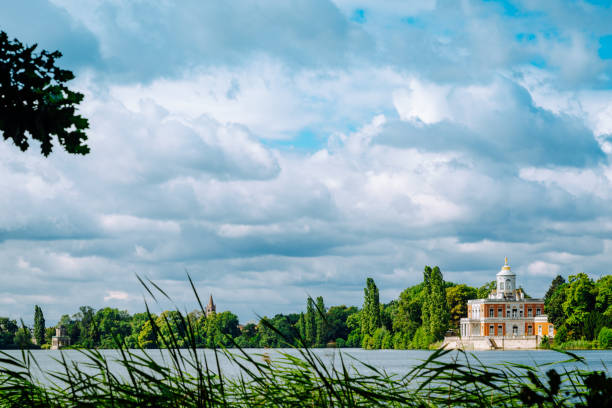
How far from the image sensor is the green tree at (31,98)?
14.5 feet

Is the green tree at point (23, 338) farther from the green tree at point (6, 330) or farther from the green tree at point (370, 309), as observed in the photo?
the green tree at point (370, 309)

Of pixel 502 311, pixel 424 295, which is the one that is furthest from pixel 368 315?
pixel 502 311

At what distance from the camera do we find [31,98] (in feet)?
14.6

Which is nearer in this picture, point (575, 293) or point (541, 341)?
point (575, 293)

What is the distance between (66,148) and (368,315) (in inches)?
3076

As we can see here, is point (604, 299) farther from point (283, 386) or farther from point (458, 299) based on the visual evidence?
point (283, 386)

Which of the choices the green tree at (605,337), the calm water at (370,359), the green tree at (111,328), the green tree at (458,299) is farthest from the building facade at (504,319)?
the green tree at (111,328)

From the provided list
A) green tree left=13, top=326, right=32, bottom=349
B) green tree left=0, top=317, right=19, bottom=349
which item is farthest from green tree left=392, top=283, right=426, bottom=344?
green tree left=13, top=326, right=32, bottom=349

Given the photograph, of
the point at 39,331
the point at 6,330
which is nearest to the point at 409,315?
the point at 39,331

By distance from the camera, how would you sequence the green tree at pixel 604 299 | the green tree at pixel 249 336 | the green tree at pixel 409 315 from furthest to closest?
the green tree at pixel 409 315
the green tree at pixel 604 299
the green tree at pixel 249 336

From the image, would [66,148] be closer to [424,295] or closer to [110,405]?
[110,405]

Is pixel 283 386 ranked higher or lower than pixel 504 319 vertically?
lower

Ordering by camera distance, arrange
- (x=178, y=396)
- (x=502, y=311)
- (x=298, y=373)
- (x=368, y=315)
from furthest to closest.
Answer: (x=502, y=311) < (x=368, y=315) < (x=298, y=373) < (x=178, y=396)

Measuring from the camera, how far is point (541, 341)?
86250 mm
